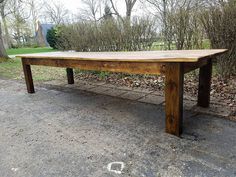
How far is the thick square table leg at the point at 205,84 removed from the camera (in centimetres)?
234

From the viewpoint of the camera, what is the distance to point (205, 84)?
2.43m

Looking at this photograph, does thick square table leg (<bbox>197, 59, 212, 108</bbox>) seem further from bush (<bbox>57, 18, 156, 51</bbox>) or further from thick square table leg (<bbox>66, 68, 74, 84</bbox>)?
thick square table leg (<bbox>66, 68, 74, 84</bbox>)

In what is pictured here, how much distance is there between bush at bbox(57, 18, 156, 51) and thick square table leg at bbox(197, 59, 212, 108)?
6.21 ft

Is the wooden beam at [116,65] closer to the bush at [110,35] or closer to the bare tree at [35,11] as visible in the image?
the bush at [110,35]

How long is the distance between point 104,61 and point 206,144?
129 centimetres

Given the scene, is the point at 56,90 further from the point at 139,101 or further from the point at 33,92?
the point at 139,101

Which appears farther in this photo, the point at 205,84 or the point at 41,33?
the point at 41,33

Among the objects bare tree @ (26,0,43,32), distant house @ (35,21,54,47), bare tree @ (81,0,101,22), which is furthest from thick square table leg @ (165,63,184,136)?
distant house @ (35,21,54,47)

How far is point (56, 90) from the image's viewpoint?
3.96 metres

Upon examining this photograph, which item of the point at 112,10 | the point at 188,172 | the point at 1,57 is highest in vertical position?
the point at 112,10

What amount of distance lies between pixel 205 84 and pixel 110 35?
2.60 metres

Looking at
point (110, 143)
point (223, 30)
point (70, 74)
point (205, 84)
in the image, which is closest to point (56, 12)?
point (70, 74)

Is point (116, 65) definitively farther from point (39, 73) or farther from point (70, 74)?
point (39, 73)

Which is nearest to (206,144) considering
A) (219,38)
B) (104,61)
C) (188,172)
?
(188,172)
